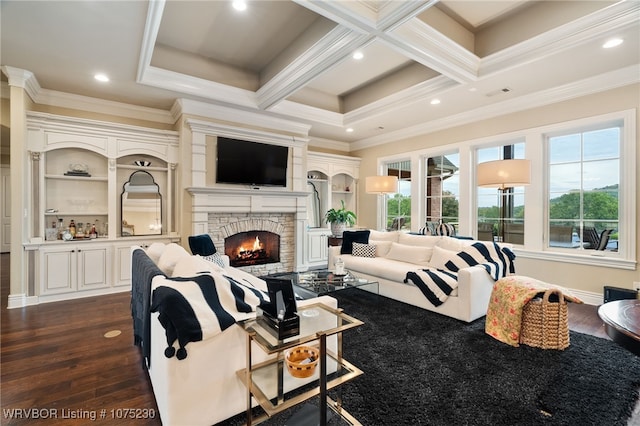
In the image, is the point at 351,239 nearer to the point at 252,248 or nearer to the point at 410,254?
the point at 410,254

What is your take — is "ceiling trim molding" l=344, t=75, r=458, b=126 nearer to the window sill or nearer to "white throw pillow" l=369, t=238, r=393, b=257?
"white throw pillow" l=369, t=238, r=393, b=257

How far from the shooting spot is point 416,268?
374 centimetres

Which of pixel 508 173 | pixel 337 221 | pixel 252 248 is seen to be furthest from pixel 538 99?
pixel 252 248

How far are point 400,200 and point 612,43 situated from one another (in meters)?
3.96

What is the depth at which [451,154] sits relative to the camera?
542 centimetres

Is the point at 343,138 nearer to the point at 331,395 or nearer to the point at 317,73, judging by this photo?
the point at 317,73

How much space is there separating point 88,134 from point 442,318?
17.1ft

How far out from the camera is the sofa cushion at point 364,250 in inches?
180

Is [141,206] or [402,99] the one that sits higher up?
→ [402,99]

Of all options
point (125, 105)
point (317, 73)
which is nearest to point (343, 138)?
point (317, 73)

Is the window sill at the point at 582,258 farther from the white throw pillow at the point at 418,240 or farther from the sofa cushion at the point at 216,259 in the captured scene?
the sofa cushion at the point at 216,259

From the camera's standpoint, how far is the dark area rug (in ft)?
5.54

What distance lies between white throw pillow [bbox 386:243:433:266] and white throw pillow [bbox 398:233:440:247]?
12 cm

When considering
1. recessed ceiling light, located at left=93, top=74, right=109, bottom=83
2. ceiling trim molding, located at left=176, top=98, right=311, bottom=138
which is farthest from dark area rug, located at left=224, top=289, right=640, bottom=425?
recessed ceiling light, located at left=93, top=74, right=109, bottom=83
